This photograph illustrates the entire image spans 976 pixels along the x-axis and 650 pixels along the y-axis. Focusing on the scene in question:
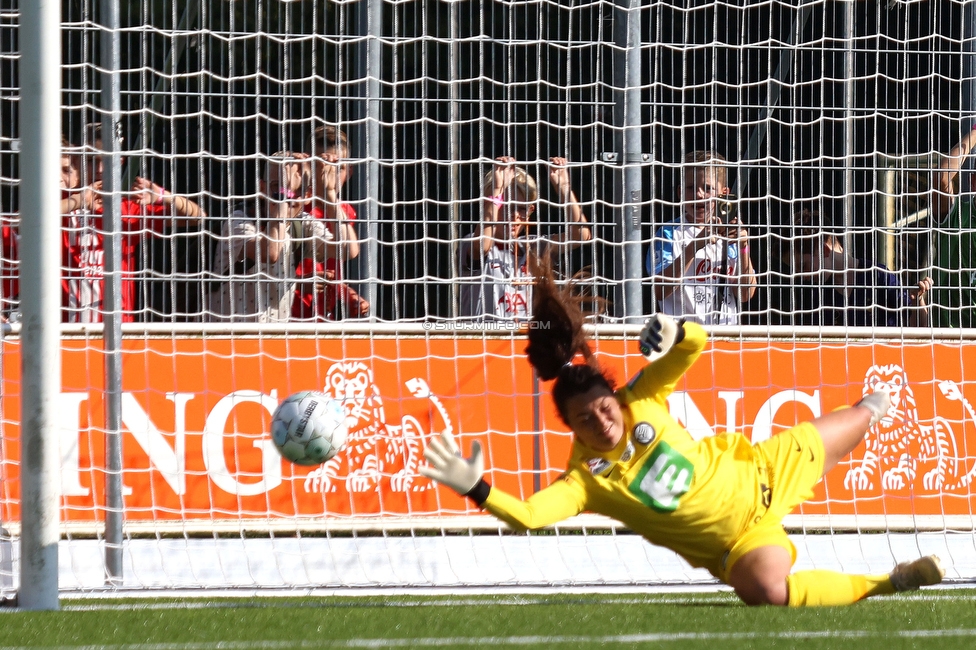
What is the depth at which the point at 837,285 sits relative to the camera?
23.0 feet

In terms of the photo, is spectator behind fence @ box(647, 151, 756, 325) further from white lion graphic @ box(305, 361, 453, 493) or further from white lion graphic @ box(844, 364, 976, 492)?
white lion graphic @ box(305, 361, 453, 493)

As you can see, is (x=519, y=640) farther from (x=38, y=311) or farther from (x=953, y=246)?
(x=953, y=246)

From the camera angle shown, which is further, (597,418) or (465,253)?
(465,253)

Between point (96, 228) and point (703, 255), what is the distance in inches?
128

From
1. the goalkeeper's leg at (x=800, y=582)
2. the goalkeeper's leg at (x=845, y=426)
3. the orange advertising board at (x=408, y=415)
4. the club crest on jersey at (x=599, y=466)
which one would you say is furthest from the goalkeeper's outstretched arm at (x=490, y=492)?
the orange advertising board at (x=408, y=415)

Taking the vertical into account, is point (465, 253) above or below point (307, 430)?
above

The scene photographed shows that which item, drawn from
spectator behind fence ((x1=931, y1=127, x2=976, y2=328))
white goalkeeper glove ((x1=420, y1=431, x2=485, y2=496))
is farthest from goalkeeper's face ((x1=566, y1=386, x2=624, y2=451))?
spectator behind fence ((x1=931, y1=127, x2=976, y2=328))

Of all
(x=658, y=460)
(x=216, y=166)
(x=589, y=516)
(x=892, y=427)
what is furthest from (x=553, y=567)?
(x=216, y=166)

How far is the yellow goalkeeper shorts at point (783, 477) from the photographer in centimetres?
461

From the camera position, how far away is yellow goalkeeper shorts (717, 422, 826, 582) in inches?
182

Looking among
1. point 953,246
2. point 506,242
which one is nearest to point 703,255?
point 506,242

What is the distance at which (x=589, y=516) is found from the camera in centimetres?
670

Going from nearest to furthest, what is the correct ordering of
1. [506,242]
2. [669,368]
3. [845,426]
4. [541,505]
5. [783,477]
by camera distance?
[541,505] < [669,368] < [783,477] < [845,426] < [506,242]

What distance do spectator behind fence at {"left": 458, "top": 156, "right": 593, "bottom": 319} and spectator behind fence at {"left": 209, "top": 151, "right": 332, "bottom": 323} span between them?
831mm
